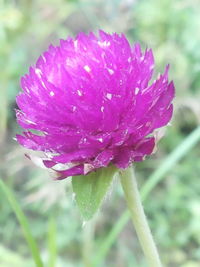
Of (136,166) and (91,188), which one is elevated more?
(136,166)

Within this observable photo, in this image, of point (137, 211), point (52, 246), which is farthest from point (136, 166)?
point (137, 211)

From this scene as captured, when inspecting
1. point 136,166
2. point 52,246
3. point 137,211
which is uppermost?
point 136,166

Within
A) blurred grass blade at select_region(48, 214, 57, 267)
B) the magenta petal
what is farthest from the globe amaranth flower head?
blurred grass blade at select_region(48, 214, 57, 267)

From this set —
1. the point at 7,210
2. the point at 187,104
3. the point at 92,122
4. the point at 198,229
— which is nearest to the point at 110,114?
the point at 92,122

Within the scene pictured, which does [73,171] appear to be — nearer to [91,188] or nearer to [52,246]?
[91,188]

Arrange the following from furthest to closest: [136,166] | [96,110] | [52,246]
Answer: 1. [136,166]
2. [52,246]
3. [96,110]

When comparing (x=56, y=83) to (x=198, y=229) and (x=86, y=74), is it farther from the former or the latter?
(x=198, y=229)

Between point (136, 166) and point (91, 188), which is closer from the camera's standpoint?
point (91, 188)
